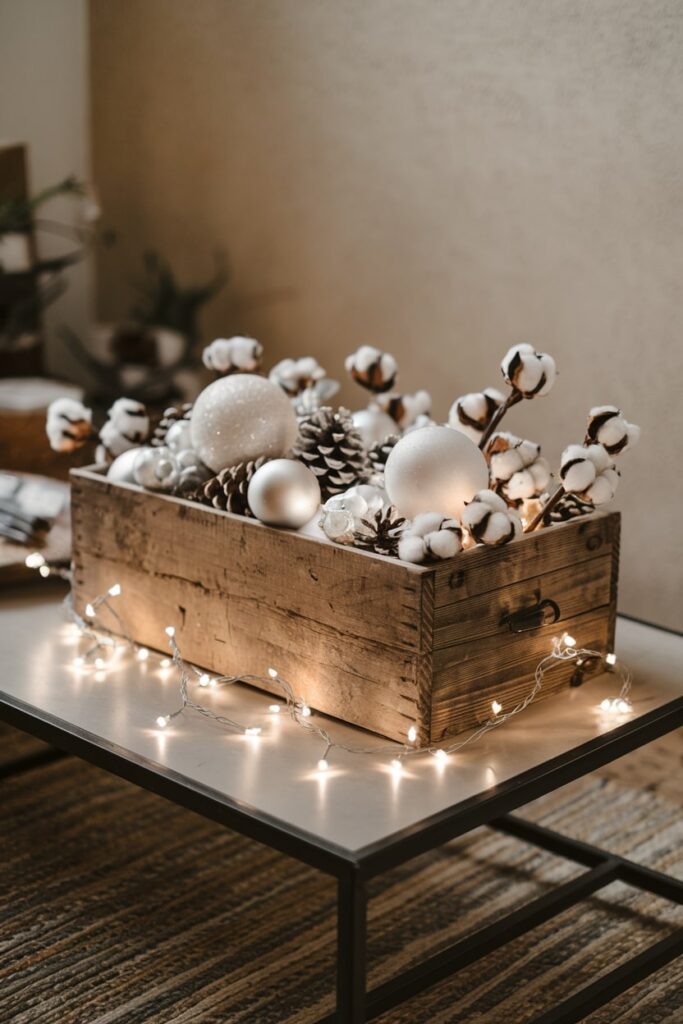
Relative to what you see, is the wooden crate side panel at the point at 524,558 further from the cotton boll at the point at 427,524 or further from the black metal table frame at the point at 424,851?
the black metal table frame at the point at 424,851

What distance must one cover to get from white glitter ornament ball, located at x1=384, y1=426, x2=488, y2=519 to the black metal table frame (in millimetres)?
277

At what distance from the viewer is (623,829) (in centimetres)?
181

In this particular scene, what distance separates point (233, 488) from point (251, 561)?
9cm

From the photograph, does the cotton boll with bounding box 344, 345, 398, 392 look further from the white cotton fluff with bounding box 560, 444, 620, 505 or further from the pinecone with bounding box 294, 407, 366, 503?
the white cotton fluff with bounding box 560, 444, 620, 505

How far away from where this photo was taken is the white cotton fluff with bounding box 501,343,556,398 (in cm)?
129

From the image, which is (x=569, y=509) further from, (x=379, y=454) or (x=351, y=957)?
(x=351, y=957)

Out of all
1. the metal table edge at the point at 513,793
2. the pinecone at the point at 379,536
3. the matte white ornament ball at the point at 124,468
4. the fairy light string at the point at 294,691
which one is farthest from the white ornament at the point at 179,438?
the metal table edge at the point at 513,793

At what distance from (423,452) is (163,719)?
377mm

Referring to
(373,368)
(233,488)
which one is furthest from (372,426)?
(233,488)

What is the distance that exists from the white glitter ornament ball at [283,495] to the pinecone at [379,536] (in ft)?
0.22

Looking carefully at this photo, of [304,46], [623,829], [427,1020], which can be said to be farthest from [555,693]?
[304,46]

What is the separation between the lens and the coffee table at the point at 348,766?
3.35ft

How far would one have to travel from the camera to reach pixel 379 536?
3.99ft

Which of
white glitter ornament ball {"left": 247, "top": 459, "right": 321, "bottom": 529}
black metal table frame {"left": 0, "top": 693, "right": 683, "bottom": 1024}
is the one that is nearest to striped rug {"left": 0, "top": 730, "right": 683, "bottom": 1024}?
black metal table frame {"left": 0, "top": 693, "right": 683, "bottom": 1024}
